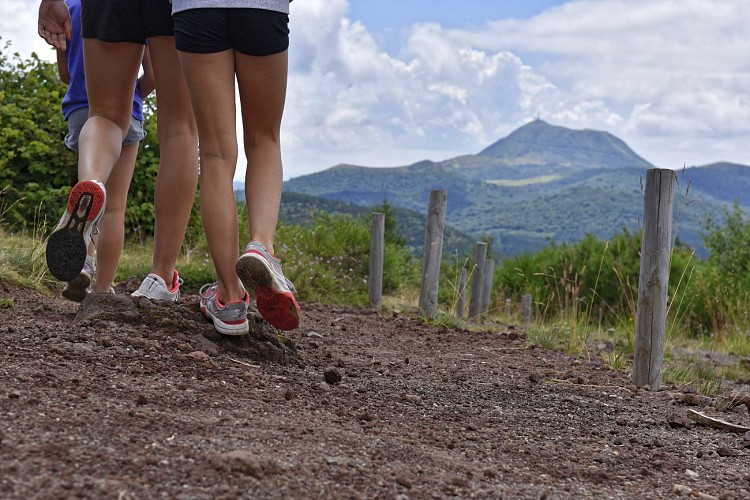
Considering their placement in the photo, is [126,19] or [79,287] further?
[79,287]

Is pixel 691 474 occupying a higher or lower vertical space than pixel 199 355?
lower

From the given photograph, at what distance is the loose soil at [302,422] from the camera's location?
6.47 ft

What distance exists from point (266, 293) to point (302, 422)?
54 centimetres

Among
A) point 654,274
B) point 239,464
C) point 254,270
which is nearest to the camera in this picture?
point 239,464

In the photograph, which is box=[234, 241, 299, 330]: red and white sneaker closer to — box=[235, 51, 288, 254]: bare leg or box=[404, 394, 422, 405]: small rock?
box=[235, 51, 288, 254]: bare leg

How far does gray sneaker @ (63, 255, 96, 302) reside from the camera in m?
3.85

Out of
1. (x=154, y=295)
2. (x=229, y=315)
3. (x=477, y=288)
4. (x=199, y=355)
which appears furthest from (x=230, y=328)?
(x=477, y=288)

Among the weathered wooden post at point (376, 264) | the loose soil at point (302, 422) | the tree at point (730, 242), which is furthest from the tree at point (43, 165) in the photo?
the tree at point (730, 242)

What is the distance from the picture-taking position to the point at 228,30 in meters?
3.00

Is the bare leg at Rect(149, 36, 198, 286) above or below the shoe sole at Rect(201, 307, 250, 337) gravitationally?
above

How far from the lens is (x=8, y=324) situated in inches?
140

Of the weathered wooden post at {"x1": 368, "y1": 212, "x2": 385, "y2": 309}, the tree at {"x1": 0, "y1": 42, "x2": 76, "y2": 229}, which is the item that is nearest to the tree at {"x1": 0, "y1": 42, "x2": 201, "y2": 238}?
the tree at {"x1": 0, "y1": 42, "x2": 76, "y2": 229}

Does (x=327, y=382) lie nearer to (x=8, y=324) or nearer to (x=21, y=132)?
(x=8, y=324)

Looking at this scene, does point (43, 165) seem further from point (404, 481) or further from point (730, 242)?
point (730, 242)
